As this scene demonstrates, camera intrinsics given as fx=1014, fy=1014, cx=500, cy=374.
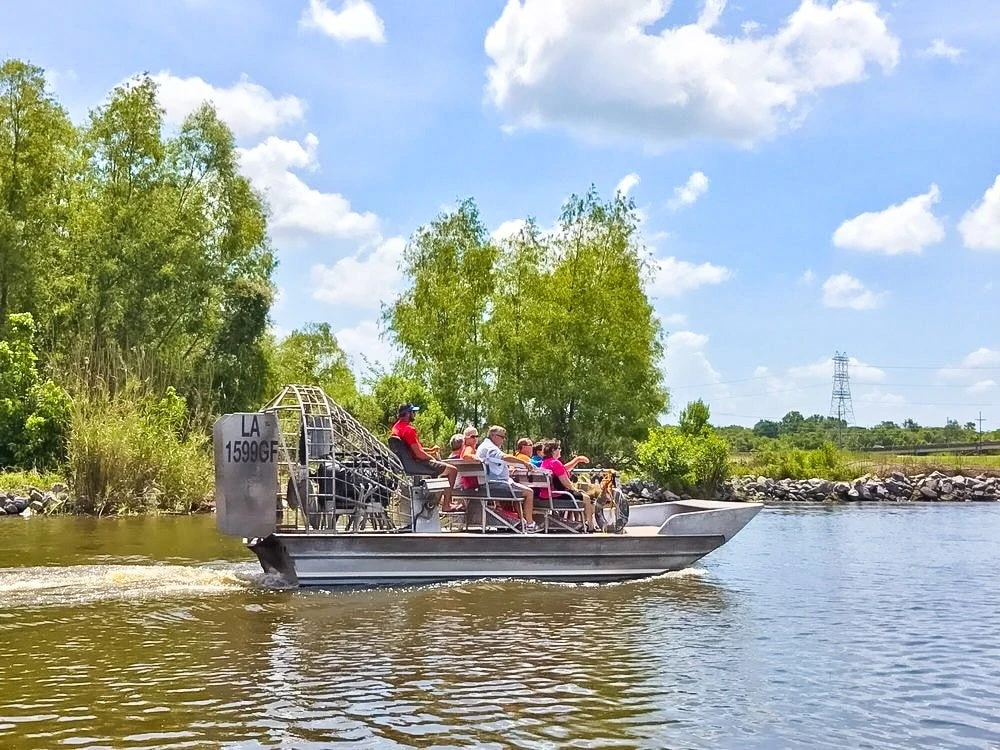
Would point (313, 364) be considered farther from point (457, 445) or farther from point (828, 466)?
point (457, 445)

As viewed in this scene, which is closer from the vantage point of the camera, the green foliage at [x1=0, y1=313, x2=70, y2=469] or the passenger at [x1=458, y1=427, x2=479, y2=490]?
the passenger at [x1=458, y1=427, x2=479, y2=490]

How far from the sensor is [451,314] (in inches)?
1845

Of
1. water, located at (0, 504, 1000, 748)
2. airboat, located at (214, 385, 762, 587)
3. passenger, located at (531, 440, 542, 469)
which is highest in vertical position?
passenger, located at (531, 440, 542, 469)

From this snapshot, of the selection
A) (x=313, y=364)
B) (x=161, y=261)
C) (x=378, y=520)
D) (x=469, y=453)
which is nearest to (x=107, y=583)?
(x=378, y=520)

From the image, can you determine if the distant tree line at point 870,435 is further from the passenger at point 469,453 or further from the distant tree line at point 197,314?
the passenger at point 469,453

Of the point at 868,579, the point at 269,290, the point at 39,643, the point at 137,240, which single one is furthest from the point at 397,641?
the point at 269,290

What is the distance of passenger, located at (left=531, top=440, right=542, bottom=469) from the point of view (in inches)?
647

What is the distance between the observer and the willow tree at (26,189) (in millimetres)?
35469

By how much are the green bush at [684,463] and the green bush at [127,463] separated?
1718 cm

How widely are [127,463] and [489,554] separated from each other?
46.6 ft

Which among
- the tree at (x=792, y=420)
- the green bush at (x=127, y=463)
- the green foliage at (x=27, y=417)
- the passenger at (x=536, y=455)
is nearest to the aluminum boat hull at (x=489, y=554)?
the passenger at (x=536, y=455)

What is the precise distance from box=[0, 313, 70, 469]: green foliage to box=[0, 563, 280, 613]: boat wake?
52.8 feet

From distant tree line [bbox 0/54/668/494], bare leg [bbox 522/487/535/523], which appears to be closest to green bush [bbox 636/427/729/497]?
distant tree line [bbox 0/54/668/494]

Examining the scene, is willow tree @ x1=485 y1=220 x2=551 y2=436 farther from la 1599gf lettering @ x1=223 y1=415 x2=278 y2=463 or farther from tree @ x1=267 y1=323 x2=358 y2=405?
la 1599gf lettering @ x1=223 y1=415 x2=278 y2=463
